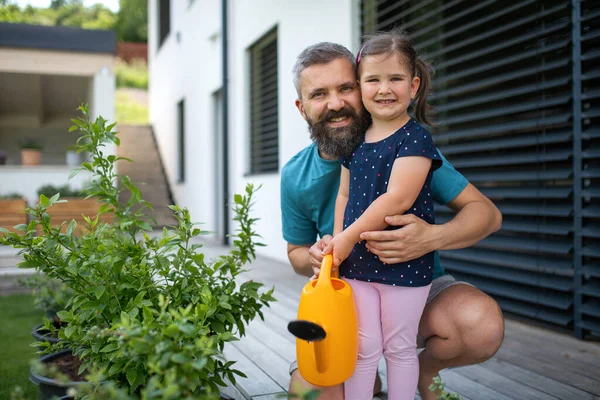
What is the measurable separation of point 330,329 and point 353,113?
0.76 metres

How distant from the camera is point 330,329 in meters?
1.35

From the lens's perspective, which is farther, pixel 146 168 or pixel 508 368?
pixel 146 168

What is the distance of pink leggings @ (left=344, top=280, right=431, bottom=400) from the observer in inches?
61.4

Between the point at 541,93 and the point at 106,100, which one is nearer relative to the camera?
the point at 541,93

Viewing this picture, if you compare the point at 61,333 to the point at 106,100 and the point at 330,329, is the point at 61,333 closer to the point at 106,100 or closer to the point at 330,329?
the point at 330,329

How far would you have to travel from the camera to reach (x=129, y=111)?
21844 millimetres

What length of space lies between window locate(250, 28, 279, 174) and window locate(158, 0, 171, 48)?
626 centimetres

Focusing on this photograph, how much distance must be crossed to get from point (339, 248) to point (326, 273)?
0.12m

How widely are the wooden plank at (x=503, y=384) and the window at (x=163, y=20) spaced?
1173 cm

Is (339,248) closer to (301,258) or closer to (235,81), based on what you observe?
(301,258)

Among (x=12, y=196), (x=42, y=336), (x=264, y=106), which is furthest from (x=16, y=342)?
(x=12, y=196)

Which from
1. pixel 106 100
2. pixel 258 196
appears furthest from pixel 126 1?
pixel 258 196

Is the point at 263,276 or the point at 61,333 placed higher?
the point at 61,333

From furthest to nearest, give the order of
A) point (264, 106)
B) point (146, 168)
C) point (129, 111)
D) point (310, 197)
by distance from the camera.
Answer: point (129, 111), point (146, 168), point (264, 106), point (310, 197)
